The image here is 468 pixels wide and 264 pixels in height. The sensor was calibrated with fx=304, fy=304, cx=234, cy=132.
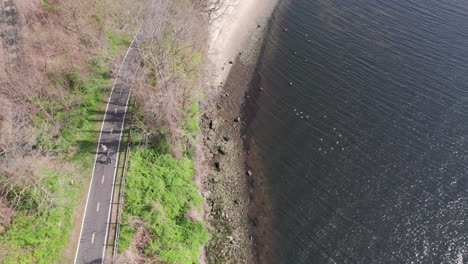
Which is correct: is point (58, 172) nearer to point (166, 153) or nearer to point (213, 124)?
point (166, 153)

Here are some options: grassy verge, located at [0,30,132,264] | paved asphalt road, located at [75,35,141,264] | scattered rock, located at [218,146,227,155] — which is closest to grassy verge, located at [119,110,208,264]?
paved asphalt road, located at [75,35,141,264]

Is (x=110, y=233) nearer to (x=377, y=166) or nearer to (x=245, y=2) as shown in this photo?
(x=377, y=166)

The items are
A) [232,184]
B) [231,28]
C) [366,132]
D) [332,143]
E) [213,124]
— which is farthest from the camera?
[231,28]

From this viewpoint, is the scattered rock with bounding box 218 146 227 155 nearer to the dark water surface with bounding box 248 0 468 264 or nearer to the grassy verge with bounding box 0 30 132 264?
the dark water surface with bounding box 248 0 468 264

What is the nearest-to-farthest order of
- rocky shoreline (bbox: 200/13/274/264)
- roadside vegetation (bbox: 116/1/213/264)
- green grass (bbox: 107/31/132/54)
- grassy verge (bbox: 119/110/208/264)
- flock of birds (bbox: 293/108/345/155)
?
grassy verge (bbox: 119/110/208/264)
roadside vegetation (bbox: 116/1/213/264)
rocky shoreline (bbox: 200/13/274/264)
flock of birds (bbox: 293/108/345/155)
green grass (bbox: 107/31/132/54)

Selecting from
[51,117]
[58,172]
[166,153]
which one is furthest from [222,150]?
[51,117]

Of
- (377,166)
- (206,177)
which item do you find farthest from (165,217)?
(377,166)

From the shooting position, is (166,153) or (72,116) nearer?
(166,153)
